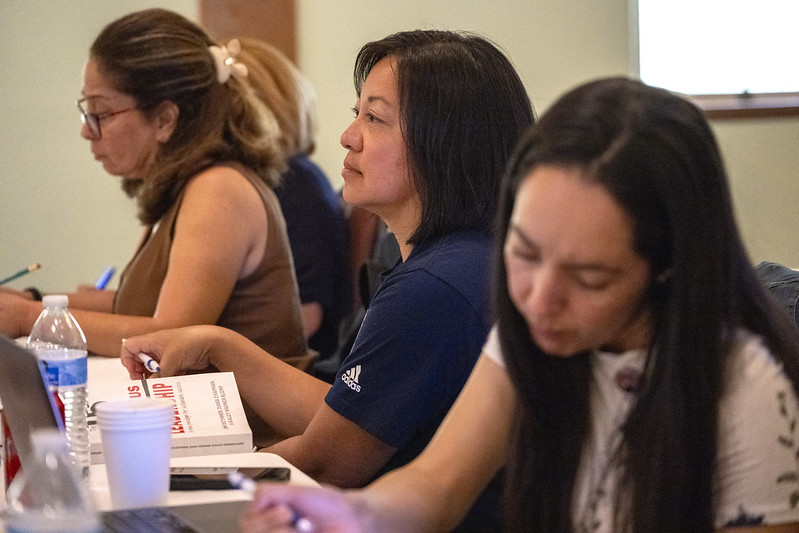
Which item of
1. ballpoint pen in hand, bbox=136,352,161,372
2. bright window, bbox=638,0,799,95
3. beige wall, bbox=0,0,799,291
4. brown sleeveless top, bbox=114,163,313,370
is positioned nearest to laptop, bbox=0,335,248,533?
ballpoint pen in hand, bbox=136,352,161,372

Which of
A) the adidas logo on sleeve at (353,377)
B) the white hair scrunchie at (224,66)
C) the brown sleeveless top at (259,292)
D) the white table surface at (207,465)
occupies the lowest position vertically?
the brown sleeveless top at (259,292)

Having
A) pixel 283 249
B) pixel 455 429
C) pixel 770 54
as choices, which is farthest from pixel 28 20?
pixel 455 429

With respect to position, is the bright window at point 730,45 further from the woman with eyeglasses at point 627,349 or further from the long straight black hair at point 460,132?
the woman with eyeglasses at point 627,349

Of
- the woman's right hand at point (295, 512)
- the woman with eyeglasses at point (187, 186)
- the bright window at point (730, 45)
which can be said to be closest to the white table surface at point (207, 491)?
the woman's right hand at point (295, 512)

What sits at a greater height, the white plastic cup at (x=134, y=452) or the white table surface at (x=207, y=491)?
the white plastic cup at (x=134, y=452)

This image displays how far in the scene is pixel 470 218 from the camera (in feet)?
4.62

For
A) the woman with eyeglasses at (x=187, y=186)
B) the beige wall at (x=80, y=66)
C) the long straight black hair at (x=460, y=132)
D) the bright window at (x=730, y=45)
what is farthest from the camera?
the beige wall at (x=80, y=66)

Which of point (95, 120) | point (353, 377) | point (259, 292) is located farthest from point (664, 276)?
point (95, 120)

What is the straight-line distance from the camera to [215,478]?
1087 millimetres

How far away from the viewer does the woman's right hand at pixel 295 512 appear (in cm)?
79

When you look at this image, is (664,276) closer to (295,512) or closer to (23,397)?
(295,512)

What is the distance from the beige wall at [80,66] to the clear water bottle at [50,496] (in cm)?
299

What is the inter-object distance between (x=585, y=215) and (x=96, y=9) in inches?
125

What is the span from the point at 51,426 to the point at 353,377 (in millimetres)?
430
